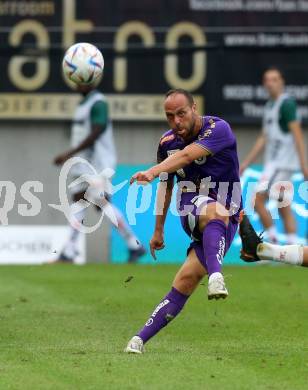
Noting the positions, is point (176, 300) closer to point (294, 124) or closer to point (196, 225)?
point (196, 225)

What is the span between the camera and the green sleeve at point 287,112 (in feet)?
53.9

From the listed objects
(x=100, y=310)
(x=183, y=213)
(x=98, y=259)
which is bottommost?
(x=98, y=259)

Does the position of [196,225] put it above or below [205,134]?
below

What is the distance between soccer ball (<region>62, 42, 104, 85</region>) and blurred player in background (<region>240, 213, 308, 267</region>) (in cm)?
304

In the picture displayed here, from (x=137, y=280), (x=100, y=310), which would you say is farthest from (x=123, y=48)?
(x=100, y=310)

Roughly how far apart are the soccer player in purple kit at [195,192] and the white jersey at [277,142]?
830 cm

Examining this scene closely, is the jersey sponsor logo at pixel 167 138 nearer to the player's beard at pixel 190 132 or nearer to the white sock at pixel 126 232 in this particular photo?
the player's beard at pixel 190 132

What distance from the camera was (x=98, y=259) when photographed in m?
18.2

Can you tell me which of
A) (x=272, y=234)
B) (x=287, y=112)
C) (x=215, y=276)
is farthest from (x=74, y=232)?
(x=215, y=276)

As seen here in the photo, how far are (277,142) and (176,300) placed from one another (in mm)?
8764

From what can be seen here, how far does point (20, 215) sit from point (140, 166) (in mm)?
2042

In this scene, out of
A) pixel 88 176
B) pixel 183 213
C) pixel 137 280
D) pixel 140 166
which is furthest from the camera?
pixel 140 166

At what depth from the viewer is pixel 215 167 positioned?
8484mm

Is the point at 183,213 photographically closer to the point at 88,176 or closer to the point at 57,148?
the point at 88,176
